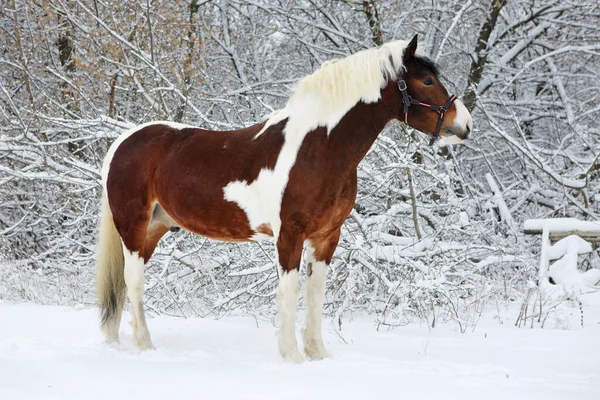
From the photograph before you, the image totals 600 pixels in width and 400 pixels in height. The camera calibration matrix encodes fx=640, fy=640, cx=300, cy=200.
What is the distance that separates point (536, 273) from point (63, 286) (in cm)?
543

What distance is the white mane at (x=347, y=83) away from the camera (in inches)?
146

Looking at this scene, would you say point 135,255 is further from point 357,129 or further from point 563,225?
point 563,225

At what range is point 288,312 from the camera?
376 cm

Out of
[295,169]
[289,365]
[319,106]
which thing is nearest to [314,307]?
→ [289,365]

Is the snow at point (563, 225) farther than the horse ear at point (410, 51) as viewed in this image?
Yes

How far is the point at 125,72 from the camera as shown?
23.4 feet

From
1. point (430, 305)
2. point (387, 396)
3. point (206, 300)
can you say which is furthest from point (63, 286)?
point (387, 396)

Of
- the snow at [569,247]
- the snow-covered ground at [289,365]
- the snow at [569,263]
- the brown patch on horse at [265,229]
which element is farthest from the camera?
the snow at [569,247]

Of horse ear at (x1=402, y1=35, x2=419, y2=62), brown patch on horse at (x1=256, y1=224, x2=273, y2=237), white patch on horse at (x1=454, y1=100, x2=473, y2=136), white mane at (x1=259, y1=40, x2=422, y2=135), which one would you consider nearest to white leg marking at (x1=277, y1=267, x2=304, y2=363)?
brown patch on horse at (x1=256, y1=224, x2=273, y2=237)

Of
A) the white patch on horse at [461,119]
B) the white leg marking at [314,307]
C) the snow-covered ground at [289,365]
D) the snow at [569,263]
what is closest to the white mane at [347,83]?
the white patch on horse at [461,119]

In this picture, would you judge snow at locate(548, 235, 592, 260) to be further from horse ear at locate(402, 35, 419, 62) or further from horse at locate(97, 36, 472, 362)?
horse ear at locate(402, 35, 419, 62)

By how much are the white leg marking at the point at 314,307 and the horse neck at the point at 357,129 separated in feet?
2.26

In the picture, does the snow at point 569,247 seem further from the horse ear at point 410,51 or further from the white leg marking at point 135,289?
the white leg marking at point 135,289

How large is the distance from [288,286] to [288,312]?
158mm
